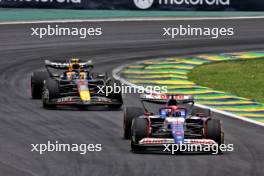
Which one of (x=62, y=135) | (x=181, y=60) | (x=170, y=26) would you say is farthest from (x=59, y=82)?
(x=170, y=26)

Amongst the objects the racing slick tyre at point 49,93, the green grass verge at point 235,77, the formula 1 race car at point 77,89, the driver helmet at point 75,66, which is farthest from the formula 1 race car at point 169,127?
the green grass verge at point 235,77

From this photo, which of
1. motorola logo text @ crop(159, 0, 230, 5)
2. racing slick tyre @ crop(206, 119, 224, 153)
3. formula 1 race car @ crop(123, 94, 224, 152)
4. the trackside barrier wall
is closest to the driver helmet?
formula 1 race car @ crop(123, 94, 224, 152)

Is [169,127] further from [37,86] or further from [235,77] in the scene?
[235,77]

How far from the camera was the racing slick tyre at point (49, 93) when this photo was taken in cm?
2184

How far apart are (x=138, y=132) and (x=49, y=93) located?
5.18 metres

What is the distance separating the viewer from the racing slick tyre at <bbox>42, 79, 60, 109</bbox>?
21844mm

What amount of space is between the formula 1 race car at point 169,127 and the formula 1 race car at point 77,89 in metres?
3.67

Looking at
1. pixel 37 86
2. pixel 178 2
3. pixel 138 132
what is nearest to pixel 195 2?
pixel 178 2

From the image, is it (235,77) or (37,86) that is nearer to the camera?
(37,86)

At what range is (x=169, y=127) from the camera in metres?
17.4

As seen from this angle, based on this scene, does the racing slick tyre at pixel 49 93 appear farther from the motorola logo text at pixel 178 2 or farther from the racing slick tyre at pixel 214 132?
the motorola logo text at pixel 178 2

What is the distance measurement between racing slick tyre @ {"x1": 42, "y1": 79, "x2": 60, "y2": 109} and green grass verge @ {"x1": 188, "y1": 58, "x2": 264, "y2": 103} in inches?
181

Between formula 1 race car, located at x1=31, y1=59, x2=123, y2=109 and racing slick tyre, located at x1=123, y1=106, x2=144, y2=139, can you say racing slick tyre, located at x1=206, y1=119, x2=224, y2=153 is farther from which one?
formula 1 race car, located at x1=31, y1=59, x2=123, y2=109

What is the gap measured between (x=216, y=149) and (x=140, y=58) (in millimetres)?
15000
